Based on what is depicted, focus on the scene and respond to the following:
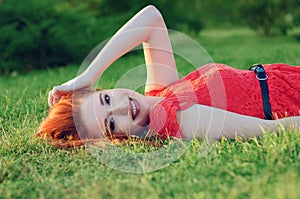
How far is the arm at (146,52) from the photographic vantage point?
128 inches

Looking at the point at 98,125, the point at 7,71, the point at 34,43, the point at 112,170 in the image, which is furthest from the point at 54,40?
the point at 112,170

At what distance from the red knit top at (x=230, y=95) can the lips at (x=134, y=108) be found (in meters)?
0.09

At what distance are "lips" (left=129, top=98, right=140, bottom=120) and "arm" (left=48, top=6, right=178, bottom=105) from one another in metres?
0.25

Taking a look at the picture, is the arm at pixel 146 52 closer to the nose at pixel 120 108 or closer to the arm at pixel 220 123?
the nose at pixel 120 108

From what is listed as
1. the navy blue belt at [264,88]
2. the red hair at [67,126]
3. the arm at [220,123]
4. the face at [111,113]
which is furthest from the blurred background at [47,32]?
the arm at [220,123]

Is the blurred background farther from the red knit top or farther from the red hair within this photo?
the red knit top

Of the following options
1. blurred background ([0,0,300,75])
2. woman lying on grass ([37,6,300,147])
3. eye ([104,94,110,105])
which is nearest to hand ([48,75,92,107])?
woman lying on grass ([37,6,300,147])

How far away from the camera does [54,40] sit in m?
8.23

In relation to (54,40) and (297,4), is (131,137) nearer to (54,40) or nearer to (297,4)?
(54,40)

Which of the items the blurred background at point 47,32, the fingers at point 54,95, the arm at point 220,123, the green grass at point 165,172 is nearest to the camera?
the green grass at point 165,172

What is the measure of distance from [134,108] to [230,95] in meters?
0.53

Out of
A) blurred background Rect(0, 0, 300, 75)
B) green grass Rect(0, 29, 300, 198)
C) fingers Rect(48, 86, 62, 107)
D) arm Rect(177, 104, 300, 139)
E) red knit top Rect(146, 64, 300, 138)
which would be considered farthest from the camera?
blurred background Rect(0, 0, 300, 75)

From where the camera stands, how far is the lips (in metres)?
3.19

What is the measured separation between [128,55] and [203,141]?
603 centimetres
